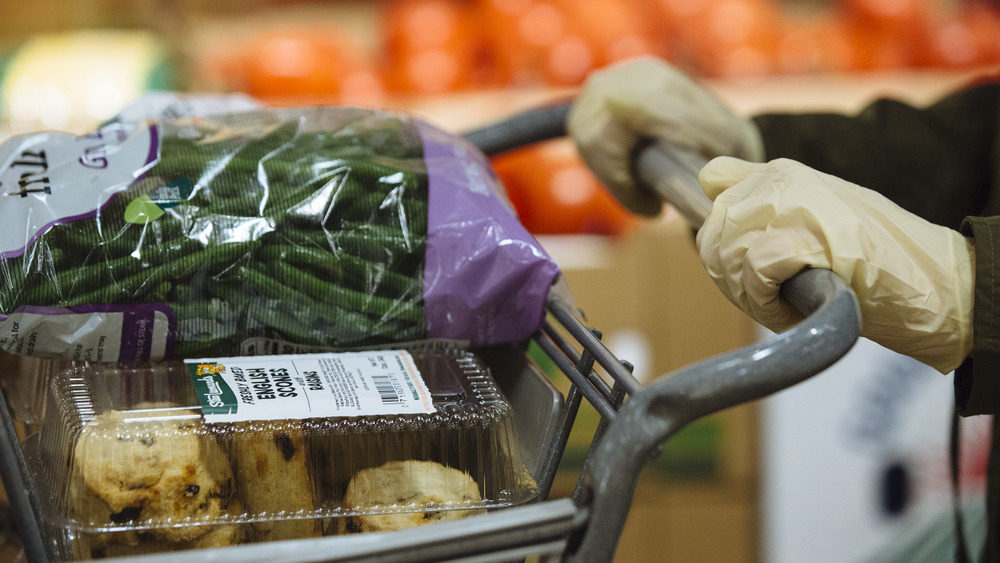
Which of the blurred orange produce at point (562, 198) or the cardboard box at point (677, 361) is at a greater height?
the blurred orange produce at point (562, 198)

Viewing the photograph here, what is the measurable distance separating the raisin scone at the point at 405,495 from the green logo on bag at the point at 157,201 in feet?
0.96

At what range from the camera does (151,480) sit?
2.05 ft

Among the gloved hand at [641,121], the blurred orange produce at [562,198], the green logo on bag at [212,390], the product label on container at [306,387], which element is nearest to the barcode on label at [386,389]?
the product label on container at [306,387]

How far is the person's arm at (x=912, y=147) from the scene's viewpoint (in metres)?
1.34

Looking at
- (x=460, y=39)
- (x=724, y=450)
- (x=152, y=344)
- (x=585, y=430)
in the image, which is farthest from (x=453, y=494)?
(x=460, y=39)

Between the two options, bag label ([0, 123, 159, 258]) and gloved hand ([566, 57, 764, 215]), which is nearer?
bag label ([0, 123, 159, 258])

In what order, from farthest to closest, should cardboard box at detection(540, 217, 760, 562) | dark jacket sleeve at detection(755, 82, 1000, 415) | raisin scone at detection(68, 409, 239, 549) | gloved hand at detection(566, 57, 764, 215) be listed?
cardboard box at detection(540, 217, 760, 562) < dark jacket sleeve at detection(755, 82, 1000, 415) < gloved hand at detection(566, 57, 764, 215) < raisin scone at detection(68, 409, 239, 549)

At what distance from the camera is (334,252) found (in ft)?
2.49

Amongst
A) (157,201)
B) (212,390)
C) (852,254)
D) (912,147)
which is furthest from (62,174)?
(912,147)

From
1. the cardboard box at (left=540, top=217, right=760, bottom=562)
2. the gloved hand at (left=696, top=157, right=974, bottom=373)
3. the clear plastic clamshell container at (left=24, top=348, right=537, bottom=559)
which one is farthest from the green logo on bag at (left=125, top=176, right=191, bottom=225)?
the cardboard box at (left=540, top=217, right=760, bottom=562)

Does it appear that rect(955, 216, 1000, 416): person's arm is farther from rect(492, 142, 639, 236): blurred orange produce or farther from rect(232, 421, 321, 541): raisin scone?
rect(492, 142, 639, 236): blurred orange produce

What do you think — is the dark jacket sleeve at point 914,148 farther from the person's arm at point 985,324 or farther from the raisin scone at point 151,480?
the raisin scone at point 151,480

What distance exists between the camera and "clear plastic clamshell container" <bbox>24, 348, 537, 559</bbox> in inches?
24.5

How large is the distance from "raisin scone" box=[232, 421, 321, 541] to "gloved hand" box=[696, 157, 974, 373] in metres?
0.38
